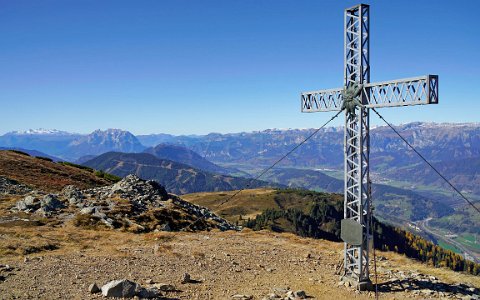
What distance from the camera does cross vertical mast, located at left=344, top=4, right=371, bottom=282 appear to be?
1844 cm

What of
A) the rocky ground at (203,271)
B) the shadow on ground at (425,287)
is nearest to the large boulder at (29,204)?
the rocky ground at (203,271)

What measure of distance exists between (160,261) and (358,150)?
41.1ft

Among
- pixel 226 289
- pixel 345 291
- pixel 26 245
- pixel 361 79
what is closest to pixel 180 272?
pixel 226 289

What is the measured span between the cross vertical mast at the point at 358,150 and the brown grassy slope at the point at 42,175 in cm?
3993

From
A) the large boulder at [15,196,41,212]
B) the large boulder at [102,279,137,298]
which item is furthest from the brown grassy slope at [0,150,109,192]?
the large boulder at [102,279,137,298]

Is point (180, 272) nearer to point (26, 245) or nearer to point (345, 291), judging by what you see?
point (345, 291)

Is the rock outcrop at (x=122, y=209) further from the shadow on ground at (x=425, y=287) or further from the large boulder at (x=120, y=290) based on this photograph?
the shadow on ground at (x=425, y=287)

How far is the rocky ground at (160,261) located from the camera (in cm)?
1712

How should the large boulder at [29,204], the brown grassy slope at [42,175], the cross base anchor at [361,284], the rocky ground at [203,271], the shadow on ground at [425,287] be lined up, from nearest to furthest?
the rocky ground at [203,271] < the cross base anchor at [361,284] < the shadow on ground at [425,287] < the large boulder at [29,204] < the brown grassy slope at [42,175]

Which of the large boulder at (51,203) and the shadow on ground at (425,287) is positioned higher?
the large boulder at (51,203)

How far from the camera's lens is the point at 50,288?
15.8 meters

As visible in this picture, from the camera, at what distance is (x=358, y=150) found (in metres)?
18.5

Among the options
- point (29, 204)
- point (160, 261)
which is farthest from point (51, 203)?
point (160, 261)

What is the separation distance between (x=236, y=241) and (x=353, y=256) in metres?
12.1
